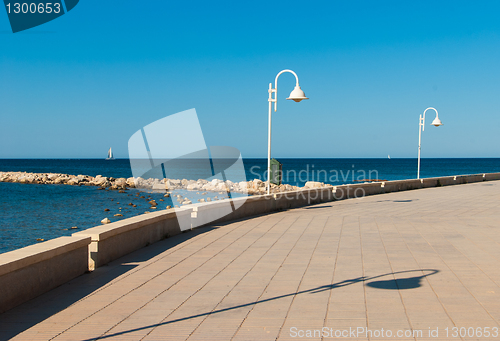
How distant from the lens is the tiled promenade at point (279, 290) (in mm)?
3842

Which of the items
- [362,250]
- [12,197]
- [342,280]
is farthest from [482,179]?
[12,197]

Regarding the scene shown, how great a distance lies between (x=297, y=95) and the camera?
1116 centimetres

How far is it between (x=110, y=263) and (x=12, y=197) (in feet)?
122

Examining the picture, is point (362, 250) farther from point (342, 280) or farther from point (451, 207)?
point (451, 207)

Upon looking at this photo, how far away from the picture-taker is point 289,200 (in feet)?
43.1

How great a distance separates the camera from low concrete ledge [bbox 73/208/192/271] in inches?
233

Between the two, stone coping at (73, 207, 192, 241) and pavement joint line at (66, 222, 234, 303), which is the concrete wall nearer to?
stone coping at (73, 207, 192, 241)

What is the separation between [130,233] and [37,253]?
2.24 metres

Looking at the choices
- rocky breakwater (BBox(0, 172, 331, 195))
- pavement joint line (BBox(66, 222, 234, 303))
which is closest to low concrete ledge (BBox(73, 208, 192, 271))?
pavement joint line (BBox(66, 222, 234, 303))

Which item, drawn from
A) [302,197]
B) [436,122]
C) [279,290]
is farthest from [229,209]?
[436,122]

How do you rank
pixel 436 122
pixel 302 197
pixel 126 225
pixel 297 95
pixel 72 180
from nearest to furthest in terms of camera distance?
pixel 126 225 → pixel 297 95 → pixel 302 197 → pixel 436 122 → pixel 72 180

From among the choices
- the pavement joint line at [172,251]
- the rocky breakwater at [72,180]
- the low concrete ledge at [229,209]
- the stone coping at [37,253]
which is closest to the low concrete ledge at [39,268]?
the stone coping at [37,253]

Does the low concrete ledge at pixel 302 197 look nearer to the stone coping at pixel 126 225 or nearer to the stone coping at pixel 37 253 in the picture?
Result: the stone coping at pixel 126 225

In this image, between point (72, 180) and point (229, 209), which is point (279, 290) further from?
point (72, 180)
